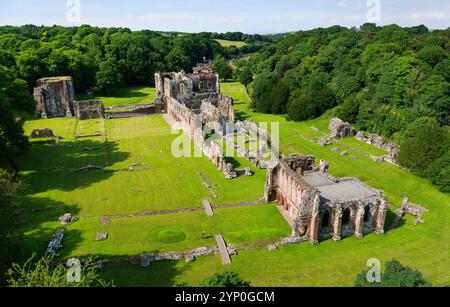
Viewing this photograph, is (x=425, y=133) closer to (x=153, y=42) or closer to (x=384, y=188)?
(x=384, y=188)

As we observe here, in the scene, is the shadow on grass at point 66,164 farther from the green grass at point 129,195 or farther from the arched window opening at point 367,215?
the arched window opening at point 367,215

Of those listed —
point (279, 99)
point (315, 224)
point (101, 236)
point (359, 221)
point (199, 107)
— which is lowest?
point (101, 236)

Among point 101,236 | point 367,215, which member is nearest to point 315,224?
point 367,215

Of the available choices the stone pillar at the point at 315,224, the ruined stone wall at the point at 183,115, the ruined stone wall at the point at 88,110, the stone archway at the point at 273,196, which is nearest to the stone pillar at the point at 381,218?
the stone pillar at the point at 315,224

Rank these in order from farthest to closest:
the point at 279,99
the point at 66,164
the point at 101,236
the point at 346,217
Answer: the point at 279,99 < the point at 66,164 < the point at 346,217 < the point at 101,236

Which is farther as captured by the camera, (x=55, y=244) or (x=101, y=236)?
(x=101, y=236)

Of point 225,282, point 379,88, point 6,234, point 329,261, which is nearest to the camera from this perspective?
point 225,282

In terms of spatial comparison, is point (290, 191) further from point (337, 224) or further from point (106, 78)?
point (106, 78)

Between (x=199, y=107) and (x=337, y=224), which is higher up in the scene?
(x=199, y=107)
